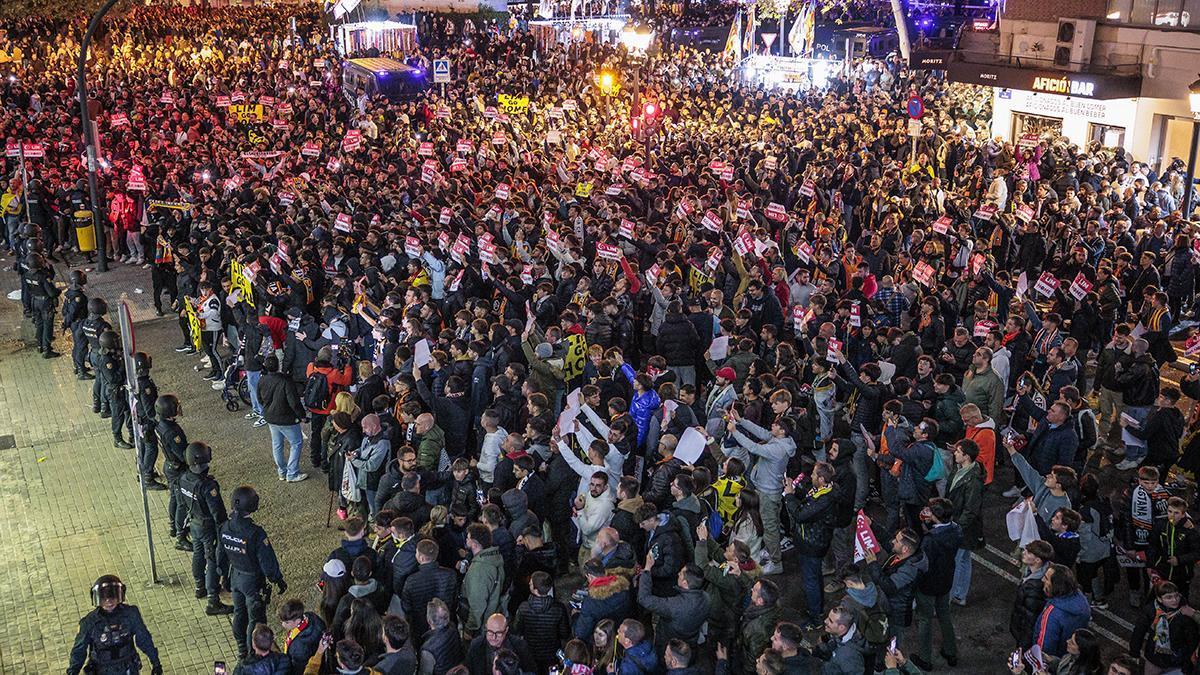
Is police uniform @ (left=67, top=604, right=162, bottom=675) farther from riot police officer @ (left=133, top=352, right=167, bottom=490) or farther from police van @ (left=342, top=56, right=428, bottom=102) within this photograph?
police van @ (left=342, top=56, right=428, bottom=102)

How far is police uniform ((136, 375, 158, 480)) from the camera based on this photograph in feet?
38.4

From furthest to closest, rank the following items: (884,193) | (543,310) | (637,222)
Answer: (884,193) → (637,222) → (543,310)

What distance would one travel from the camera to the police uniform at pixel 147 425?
38.4ft

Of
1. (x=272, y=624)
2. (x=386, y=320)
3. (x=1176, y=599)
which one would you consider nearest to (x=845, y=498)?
(x=1176, y=599)

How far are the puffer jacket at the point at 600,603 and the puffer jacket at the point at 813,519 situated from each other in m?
1.95

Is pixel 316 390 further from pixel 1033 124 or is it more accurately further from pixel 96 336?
pixel 1033 124

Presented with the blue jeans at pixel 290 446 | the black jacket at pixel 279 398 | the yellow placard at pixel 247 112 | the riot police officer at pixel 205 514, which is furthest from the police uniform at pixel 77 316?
A: the yellow placard at pixel 247 112

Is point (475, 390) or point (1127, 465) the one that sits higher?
point (475, 390)

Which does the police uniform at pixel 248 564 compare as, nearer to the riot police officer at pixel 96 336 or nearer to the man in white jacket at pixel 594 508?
the man in white jacket at pixel 594 508

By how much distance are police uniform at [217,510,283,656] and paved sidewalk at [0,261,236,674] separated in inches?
27.6

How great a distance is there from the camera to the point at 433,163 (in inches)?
909

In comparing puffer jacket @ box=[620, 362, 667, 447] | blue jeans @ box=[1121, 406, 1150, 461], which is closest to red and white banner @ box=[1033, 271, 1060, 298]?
blue jeans @ box=[1121, 406, 1150, 461]

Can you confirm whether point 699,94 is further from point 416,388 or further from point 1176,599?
point 1176,599

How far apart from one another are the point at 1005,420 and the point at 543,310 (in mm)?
5493
